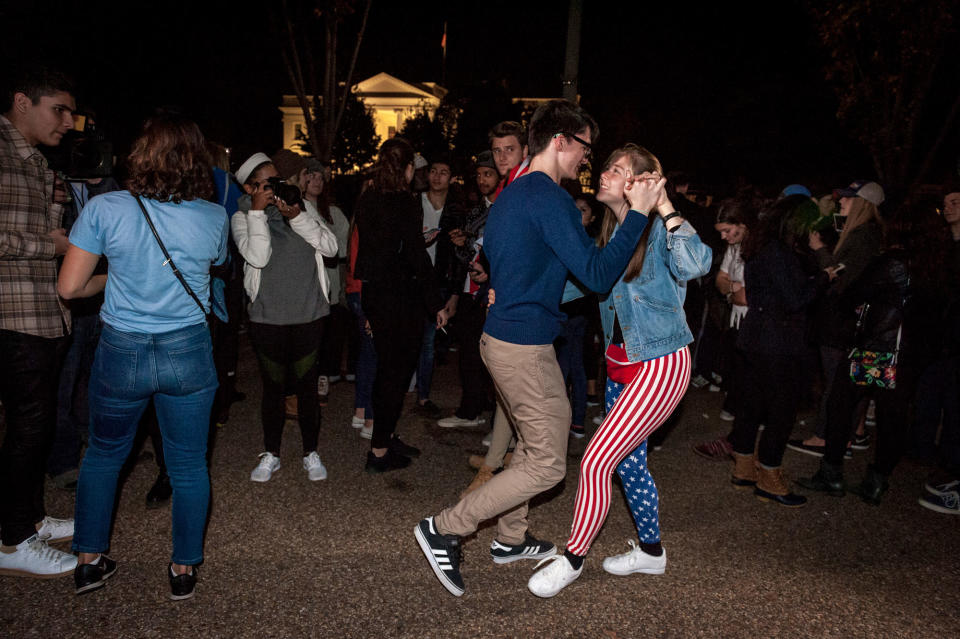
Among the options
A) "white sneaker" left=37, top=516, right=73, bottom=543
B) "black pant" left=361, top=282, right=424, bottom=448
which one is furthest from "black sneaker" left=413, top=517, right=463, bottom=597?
"white sneaker" left=37, top=516, right=73, bottom=543

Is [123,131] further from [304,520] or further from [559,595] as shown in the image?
[559,595]

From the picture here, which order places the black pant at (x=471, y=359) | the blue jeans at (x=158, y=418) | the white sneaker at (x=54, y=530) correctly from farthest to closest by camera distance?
the black pant at (x=471, y=359)
the white sneaker at (x=54, y=530)
the blue jeans at (x=158, y=418)

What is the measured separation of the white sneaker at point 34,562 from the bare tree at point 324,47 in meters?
9.95

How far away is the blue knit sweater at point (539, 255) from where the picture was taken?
8.87ft

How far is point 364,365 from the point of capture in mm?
5402

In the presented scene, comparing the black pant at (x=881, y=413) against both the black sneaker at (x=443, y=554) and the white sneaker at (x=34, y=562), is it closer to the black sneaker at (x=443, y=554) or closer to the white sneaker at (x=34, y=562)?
the black sneaker at (x=443, y=554)

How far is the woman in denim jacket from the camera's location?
3008 millimetres

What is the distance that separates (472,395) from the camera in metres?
5.71

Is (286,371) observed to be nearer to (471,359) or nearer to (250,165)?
(250,165)

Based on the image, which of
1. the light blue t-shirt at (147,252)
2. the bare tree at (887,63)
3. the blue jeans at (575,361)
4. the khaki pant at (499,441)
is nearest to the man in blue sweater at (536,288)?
the khaki pant at (499,441)

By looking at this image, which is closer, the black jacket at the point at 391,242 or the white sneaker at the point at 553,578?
the white sneaker at the point at 553,578

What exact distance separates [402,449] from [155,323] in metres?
2.53

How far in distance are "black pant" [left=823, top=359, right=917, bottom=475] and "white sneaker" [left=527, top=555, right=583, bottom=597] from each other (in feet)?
8.39

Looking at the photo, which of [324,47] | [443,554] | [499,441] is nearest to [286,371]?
[499,441]
